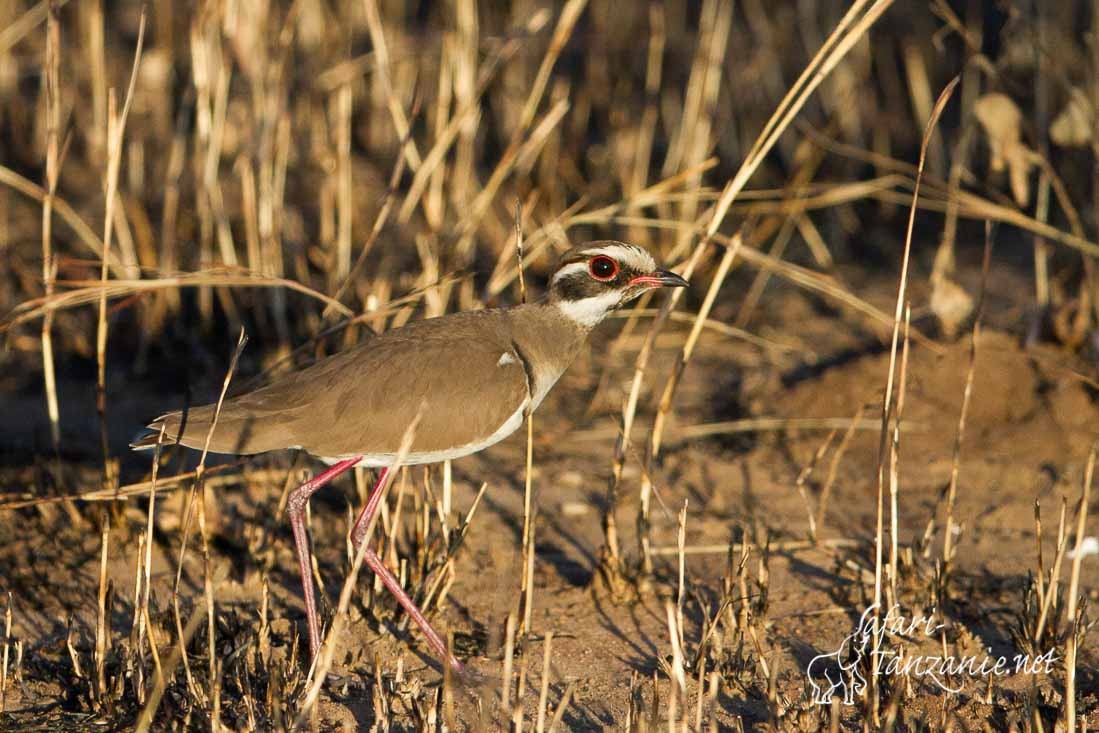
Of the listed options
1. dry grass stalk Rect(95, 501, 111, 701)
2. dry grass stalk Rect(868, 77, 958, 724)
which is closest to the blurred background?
dry grass stalk Rect(95, 501, 111, 701)

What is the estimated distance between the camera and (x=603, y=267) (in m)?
4.78

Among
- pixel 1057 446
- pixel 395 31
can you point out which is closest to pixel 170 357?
pixel 395 31

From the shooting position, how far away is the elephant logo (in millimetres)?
4125

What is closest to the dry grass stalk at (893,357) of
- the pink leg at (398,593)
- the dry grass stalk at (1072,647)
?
the dry grass stalk at (1072,647)

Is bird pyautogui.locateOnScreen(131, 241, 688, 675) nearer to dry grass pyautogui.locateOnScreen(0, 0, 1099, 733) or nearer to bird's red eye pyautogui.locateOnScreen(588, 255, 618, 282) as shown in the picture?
bird's red eye pyautogui.locateOnScreen(588, 255, 618, 282)

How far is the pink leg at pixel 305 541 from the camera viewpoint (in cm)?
432

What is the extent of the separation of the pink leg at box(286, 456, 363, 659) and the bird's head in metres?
0.95

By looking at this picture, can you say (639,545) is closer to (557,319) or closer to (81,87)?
(557,319)

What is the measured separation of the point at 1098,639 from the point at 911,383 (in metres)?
2.04

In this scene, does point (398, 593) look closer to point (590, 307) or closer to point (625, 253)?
point (590, 307)

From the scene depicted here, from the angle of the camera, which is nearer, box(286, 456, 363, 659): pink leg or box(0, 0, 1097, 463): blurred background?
box(286, 456, 363, 659): pink leg

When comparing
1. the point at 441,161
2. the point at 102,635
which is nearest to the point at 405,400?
the point at 102,635

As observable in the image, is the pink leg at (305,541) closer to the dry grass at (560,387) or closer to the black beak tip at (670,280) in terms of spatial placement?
the dry grass at (560,387)

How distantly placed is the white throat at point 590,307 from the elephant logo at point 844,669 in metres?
1.37
